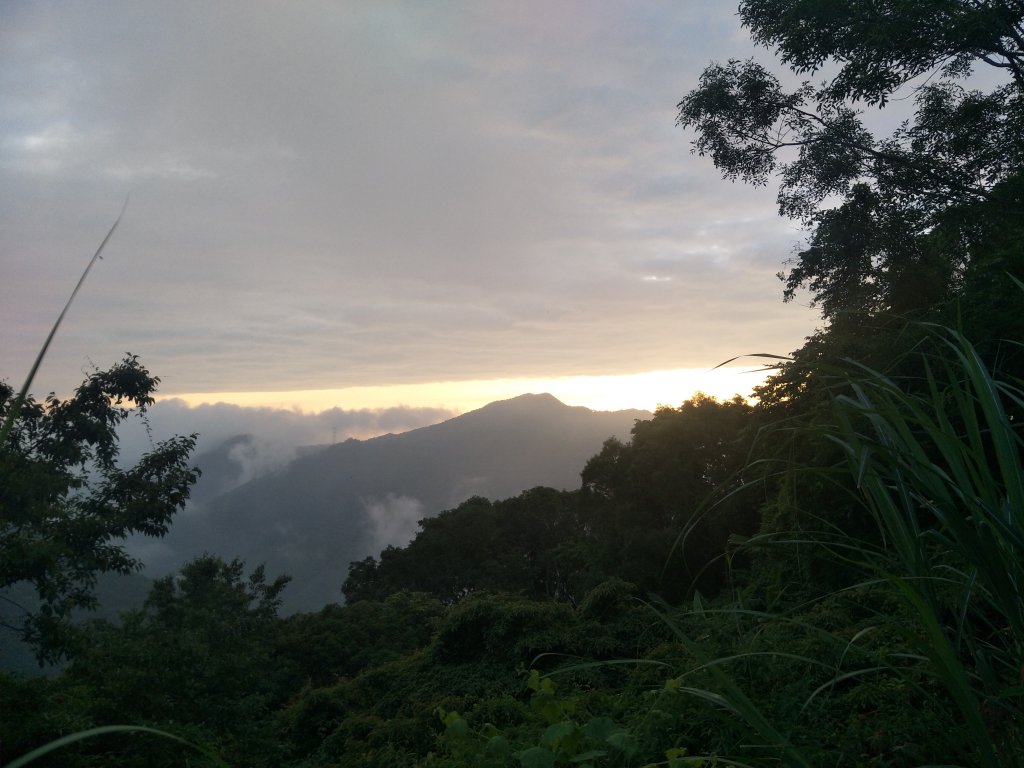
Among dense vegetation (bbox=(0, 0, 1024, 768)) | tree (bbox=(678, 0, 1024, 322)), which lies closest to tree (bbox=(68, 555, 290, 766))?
dense vegetation (bbox=(0, 0, 1024, 768))

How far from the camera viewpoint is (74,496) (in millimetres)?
10453

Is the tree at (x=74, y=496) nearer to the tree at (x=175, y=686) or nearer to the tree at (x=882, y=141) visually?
the tree at (x=175, y=686)

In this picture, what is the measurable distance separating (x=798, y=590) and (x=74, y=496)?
1004cm

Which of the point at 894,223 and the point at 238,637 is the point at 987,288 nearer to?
the point at 894,223

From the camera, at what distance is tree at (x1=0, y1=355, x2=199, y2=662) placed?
8.28 metres

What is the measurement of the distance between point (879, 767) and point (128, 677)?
642 centimetres

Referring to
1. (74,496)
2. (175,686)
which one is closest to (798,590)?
(175,686)

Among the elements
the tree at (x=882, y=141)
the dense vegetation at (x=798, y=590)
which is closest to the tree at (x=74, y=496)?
the dense vegetation at (x=798, y=590)

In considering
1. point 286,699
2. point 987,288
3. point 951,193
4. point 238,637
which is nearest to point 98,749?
point 238,637

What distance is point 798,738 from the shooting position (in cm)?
187

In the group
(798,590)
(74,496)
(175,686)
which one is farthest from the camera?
(74,496)

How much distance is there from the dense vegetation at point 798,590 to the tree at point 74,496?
A: 0.18m

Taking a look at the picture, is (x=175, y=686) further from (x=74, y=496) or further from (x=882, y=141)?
(x=882, y=141)

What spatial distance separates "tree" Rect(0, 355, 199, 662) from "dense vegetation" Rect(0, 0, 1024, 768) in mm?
182
